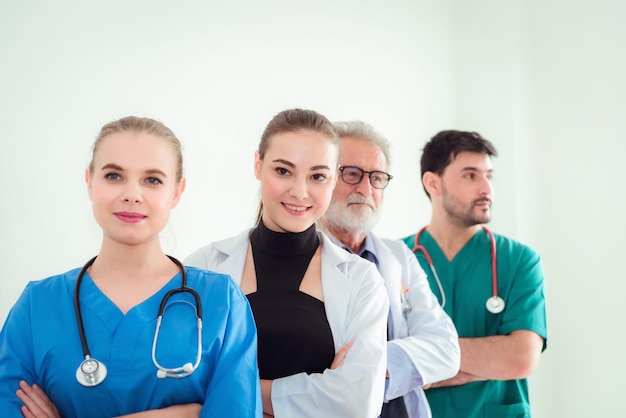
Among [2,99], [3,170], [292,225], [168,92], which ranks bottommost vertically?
[292,225]

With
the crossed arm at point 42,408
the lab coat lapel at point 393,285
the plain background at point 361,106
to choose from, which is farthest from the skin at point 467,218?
the crossed arm at point 42,408

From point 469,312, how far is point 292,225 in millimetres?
1115

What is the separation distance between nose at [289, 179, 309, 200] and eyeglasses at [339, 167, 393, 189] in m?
0.58

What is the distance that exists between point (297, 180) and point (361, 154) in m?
0.61

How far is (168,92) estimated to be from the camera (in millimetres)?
2568

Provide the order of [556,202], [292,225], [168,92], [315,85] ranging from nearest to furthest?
1. [292,225]
2. [168,92]
3. [315,85]
4. [556,202]

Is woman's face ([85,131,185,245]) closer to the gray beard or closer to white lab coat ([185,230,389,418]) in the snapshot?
white lab coat ([185,230,389,418])

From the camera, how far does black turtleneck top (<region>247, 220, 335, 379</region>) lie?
1.67 metres

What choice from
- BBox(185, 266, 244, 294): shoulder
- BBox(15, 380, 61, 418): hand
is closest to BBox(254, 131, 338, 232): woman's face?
BBox(185, 266, 244, 294): shoulder

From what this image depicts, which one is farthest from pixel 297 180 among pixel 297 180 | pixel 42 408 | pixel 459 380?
pixel 459 380

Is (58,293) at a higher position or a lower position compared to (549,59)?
lower

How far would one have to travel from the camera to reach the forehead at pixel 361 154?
229cm

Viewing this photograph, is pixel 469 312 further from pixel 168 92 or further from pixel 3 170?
pixel 3 170

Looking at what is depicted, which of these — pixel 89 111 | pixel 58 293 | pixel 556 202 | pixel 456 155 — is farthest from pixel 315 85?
pixel 58 293
